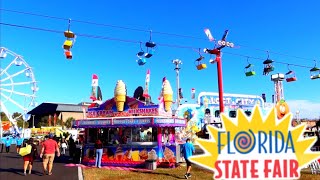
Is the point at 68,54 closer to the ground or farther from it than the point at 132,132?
farther from it

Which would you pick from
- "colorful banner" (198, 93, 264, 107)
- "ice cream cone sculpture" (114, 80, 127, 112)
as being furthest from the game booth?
"colorful banner" (198, 93, 264, 107)

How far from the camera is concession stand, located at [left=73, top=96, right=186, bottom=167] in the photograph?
18698 millimetres

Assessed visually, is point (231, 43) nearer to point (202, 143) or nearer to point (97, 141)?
point (97, 141)

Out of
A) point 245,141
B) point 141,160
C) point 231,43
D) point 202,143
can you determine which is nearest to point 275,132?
point 245,141

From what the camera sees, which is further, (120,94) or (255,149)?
(120,94)

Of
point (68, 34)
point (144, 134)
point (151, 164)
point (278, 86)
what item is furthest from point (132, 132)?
point (278, 86)

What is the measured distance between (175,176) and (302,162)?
30.6 feet

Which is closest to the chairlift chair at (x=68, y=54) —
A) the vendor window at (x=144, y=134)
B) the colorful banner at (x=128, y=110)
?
the colorful banner at (x=128, y=110)

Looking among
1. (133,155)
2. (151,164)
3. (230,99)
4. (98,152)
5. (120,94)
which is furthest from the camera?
(230,99)

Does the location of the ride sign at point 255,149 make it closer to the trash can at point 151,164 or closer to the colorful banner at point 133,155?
the trash can at point 151,164

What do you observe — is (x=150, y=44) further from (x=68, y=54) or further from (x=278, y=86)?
(x=278, y=86)

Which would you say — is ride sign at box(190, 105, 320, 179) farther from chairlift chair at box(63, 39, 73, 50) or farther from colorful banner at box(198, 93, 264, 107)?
colorful banner at box(198, 93, 264, 107)

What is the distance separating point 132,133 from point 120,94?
2.17m

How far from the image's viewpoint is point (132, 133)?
1945cm
